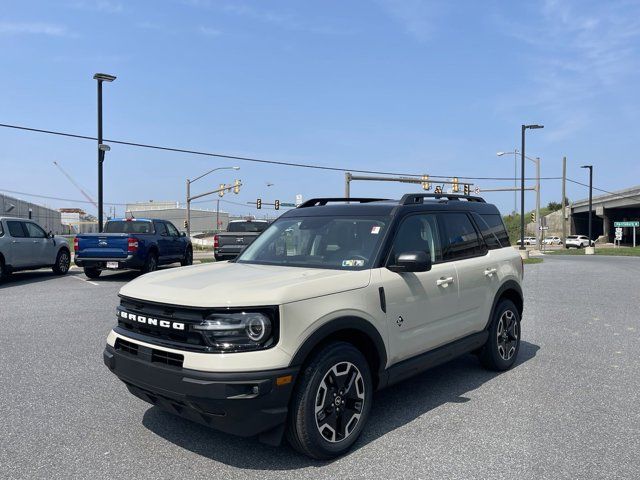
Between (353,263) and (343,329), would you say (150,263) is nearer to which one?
(353,263)

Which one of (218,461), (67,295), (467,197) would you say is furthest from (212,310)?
(67,295)

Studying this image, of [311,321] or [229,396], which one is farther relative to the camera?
[311,321]

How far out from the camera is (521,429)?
162 inches

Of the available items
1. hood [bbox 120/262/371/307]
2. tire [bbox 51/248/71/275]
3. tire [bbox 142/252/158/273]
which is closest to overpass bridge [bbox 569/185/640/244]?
tire [bbox 142/252/158/273]

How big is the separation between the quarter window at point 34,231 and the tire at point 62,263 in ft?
2.81

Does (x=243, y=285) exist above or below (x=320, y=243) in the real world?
below

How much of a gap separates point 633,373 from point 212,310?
4832 mm

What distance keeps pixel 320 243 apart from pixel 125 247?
11.1 metres

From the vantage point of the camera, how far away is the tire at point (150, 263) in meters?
15.2

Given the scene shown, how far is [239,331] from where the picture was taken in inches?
130

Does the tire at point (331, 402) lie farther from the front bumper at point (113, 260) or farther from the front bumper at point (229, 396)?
the front bumper at point (113, 260)

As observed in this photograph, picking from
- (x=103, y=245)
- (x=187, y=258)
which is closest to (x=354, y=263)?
(x=103, y=245)

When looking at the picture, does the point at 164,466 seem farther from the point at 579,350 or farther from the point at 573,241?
the point at 573,241

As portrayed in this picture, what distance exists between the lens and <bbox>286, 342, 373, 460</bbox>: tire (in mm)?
3432
